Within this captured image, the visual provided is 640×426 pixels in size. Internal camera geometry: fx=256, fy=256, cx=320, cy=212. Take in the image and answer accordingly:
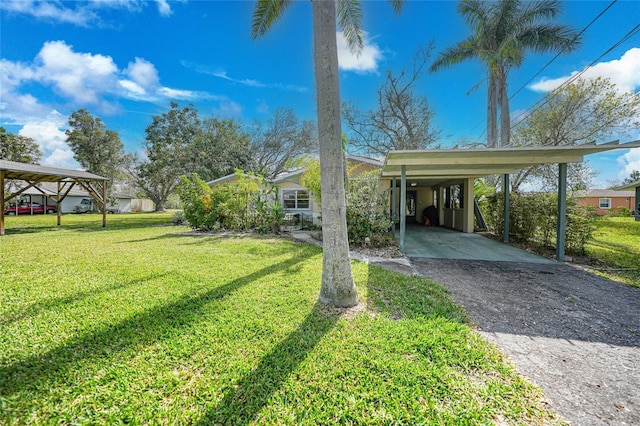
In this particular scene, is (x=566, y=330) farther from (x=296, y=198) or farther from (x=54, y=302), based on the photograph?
(x=296, y=198)

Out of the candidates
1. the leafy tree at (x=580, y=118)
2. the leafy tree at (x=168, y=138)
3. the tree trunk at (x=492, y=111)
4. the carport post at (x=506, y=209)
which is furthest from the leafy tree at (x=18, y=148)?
the leafy tree at (x=580, y=118)

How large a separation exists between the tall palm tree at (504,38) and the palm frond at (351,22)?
9.99 meters

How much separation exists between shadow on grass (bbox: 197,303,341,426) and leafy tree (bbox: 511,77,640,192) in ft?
48.6

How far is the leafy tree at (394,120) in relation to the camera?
18156 millimetres

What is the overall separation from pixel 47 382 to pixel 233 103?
2786cm

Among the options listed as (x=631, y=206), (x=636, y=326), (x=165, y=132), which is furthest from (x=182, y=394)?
(x=631, y=206)

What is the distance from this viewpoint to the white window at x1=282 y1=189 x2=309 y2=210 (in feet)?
49.6

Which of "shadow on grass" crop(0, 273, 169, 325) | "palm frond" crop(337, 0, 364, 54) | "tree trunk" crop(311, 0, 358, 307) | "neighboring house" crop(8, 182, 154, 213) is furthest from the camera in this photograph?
"neighboring house" crop(8, 182, 154, 213)

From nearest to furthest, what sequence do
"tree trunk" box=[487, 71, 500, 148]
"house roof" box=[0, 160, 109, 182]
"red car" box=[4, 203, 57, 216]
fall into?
"house roof" box=[0, 160, 109, 182], "tree trunk" box=[487, 71, 500, 148], "red car" box=[4, 203, 57, 216]

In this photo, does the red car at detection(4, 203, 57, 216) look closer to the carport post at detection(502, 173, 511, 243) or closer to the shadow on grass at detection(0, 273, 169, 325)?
the shadow on grass at detection(0, 273, 169, 325)

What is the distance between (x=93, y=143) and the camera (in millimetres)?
29953

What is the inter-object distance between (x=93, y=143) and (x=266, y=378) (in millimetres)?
39267

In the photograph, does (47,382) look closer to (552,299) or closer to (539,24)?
(552,299)

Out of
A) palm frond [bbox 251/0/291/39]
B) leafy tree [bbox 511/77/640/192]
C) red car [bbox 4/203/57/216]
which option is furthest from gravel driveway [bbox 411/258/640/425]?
red car [bbox 4/203/57/216]
